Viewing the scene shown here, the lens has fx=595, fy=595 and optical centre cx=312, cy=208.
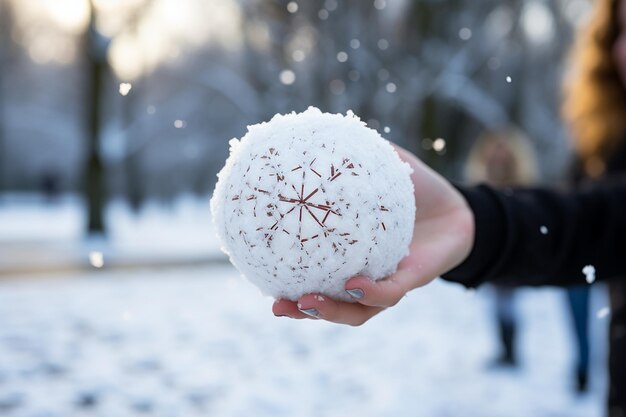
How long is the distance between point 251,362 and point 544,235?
11.8 ft

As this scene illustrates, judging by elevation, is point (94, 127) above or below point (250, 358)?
above

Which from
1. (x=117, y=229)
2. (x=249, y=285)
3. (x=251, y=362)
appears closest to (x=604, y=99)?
(x=251, y=362)

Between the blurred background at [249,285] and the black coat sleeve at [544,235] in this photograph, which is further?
the blurred background at [249,285]

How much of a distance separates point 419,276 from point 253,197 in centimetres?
47

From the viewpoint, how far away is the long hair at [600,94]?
2885mm

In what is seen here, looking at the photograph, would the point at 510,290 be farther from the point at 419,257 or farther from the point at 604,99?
the point at 419,257

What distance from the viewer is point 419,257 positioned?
1527mm

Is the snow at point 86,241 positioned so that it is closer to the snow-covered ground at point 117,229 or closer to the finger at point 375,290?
the snow-covered ground at point 117,229

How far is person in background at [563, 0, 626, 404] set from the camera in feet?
8.97

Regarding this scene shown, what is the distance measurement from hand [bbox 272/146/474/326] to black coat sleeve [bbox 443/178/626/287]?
8cm

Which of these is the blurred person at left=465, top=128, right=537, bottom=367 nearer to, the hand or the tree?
the hand

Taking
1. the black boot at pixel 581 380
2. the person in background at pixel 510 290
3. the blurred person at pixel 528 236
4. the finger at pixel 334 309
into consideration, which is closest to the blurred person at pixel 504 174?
the person in background at pixel 510 290

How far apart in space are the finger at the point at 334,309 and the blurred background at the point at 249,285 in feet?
1.74

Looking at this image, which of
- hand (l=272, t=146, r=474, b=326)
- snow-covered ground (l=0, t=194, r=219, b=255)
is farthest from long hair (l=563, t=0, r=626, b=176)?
snow-covered ground (l=0, t=194, r=219, b=255)
